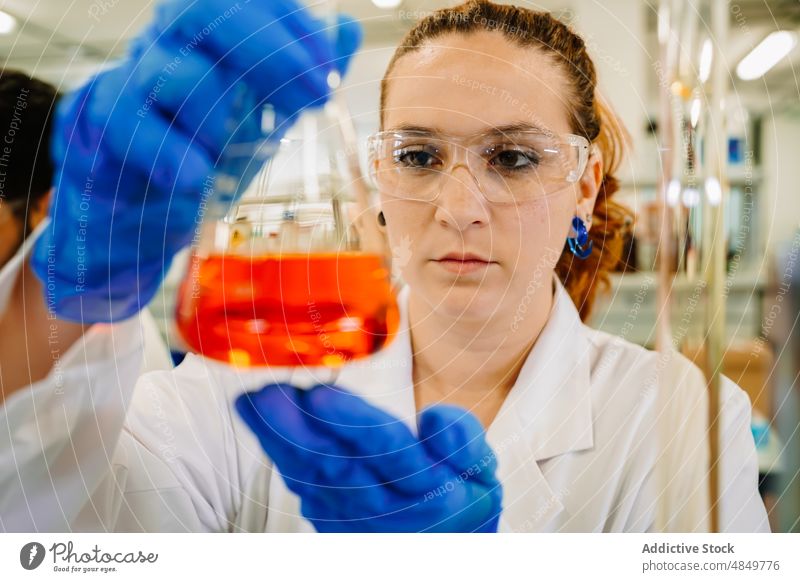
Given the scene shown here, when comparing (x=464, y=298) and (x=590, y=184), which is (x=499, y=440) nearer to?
(x=464, y=298)

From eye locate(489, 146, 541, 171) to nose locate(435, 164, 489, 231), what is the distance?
0.02 metres

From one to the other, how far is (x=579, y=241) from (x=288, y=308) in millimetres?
265

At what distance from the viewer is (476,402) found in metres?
0.56

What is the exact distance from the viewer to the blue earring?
1.78ft

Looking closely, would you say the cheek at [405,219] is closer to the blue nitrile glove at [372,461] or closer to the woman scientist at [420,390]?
the woman scientist at [420,390]

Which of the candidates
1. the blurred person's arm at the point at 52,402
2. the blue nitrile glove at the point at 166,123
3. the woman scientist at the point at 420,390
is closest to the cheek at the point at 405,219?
the woman scientist at the point at 420,390

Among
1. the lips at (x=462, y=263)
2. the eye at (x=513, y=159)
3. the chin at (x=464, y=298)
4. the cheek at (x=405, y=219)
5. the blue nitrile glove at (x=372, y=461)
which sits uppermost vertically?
the eye at (x=513, y=159)

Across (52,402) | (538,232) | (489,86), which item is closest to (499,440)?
(538,232)

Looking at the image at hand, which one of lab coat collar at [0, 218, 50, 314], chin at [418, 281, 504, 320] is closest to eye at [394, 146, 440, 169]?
chin at [418, 281, 504, 320]

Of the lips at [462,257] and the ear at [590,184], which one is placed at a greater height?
the ear at [590,184]

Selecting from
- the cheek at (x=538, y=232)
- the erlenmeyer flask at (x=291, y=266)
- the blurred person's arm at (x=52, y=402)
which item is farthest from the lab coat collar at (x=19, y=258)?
the cheek at (x=538, y=232)

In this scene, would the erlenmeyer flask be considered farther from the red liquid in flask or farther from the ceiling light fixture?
the ceiling light fixture

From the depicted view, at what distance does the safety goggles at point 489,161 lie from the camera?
1.70 feet
